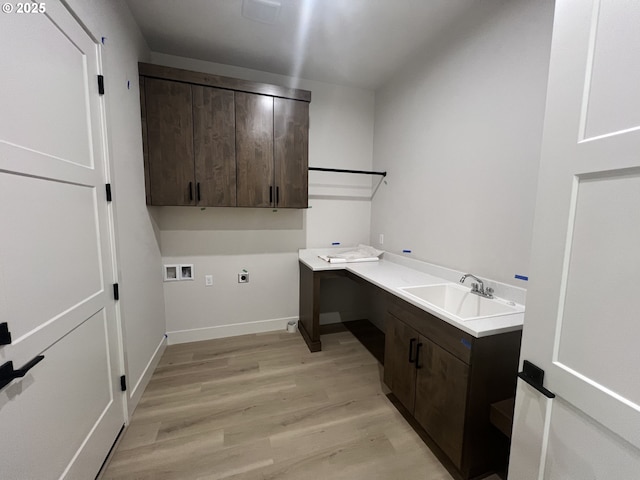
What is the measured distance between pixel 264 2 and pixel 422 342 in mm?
2406

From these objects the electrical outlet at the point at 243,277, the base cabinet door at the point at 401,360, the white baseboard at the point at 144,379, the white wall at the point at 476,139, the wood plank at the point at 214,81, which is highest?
the wood plank at the point at 214,81

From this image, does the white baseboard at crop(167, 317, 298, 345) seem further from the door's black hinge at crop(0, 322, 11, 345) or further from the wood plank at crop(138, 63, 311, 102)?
the wood plank at crop(138, 63, 311, 102)

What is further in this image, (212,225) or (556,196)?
(212,225)

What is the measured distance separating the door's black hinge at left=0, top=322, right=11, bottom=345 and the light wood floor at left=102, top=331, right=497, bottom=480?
1028 millimetres

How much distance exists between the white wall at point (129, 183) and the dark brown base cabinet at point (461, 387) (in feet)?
6.20

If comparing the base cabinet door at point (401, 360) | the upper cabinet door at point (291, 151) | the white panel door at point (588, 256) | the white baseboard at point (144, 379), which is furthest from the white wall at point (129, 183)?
the white panel door at point (588, 256)

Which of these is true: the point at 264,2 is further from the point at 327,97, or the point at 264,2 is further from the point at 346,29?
the point at 327,97

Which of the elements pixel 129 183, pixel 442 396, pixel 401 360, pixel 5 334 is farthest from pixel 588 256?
pixel 129 183

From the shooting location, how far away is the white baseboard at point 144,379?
1.71m

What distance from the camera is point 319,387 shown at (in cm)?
202

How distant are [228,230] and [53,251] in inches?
63.3

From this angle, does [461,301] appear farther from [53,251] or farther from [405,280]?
[53,251]

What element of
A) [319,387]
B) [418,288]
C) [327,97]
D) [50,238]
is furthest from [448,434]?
[327,97]

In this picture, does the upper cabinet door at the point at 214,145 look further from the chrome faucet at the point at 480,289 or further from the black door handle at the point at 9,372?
the chrome faucet at the point at 480,289
